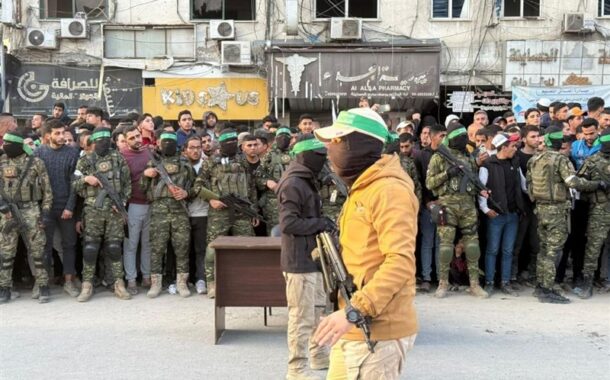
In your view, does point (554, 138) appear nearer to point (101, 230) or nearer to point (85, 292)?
point (101, 230)

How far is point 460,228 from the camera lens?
711 cm

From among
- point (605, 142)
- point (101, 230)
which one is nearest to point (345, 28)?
point (605, 142)

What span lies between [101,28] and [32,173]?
324 inches

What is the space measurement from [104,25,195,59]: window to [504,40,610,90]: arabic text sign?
25.3 feet

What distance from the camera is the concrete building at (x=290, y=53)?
545 inches

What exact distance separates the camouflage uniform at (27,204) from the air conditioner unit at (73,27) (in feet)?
25.6

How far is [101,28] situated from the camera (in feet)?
46.1

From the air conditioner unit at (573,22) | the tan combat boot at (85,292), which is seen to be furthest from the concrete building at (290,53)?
the tan combat boot at (85,292)

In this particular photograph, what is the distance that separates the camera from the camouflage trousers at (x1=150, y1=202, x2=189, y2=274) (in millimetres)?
7168

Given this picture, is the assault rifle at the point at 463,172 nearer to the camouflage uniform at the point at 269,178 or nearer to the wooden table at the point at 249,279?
the camouflage uniform at the point at 269,178

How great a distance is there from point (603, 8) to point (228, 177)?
11.7 meters

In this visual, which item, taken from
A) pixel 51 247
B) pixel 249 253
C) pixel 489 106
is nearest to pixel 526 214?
pixel 249 253

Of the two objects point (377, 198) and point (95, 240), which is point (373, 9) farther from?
point (377, 198)

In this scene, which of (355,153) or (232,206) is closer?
(355,153)
